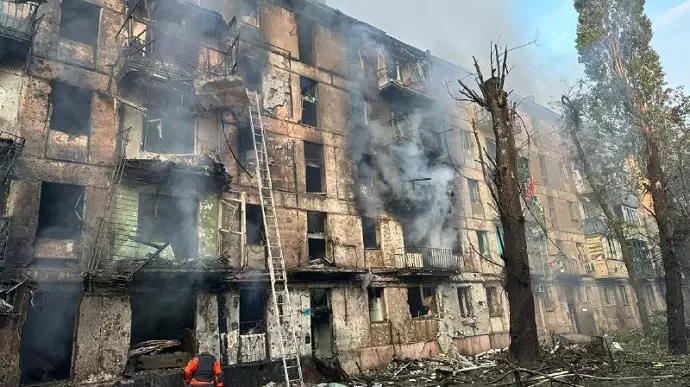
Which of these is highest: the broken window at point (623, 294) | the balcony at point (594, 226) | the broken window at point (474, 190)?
the broken window at point (474, 190)

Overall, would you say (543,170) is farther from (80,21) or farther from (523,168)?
(80,21)

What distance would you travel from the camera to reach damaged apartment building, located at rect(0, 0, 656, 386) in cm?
1192

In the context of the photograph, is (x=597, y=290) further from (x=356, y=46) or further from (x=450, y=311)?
(x=356, y=46)

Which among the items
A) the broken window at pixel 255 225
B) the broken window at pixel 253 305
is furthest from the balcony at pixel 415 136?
the broken window at pixel 253 305

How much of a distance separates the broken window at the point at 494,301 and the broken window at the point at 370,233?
7.84 metres

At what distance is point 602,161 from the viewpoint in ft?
76.9

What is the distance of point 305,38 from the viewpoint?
68.7ft

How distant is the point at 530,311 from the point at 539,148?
25.6m

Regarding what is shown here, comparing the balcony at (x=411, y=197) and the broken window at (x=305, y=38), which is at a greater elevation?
the broken window at (x=305, y=38)

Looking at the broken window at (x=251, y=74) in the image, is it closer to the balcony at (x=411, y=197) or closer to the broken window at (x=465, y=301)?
the balcony at (x=411, y=197)

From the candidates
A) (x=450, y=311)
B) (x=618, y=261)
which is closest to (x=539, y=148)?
(x=618, y=261)

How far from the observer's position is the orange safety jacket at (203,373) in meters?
8.22

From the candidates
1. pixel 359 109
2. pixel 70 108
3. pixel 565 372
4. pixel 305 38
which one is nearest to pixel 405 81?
pixel 359 109

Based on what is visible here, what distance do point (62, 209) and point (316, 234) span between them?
8916 millimetres
